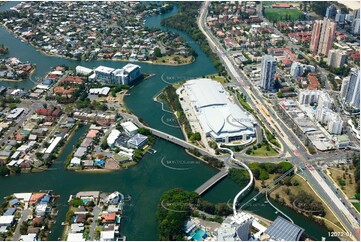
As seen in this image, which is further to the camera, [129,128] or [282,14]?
[282,14]

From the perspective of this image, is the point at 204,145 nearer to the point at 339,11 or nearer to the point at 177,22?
the point at 177,22

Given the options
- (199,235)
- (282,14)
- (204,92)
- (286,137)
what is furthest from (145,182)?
(282,14)

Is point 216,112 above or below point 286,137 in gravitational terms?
above

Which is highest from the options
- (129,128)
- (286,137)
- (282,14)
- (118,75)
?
(118,75)

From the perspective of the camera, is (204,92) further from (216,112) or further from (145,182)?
(145,182)

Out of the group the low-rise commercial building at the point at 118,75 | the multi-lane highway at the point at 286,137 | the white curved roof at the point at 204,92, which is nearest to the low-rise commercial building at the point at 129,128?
the white curved roof at the point at 204,92

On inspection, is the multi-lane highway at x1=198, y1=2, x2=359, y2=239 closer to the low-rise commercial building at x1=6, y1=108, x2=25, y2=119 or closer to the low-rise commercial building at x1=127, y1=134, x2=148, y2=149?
the low-rise commercial building at x1=127, y1=134, x2=148, y2=149

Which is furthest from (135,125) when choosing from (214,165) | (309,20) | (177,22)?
(309,20)
